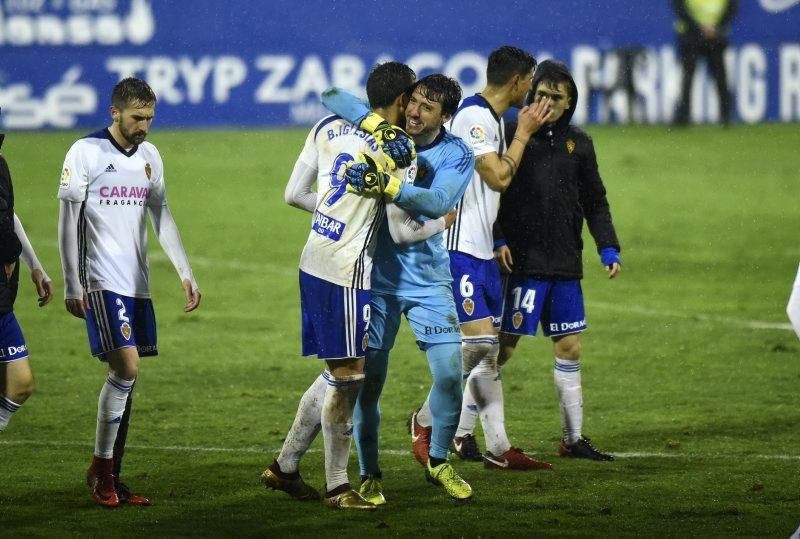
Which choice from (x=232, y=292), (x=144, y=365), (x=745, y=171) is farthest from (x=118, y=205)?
(x=745, y=171)

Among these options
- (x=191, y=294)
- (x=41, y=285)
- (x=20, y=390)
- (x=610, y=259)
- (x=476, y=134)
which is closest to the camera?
(x=20, y=390)

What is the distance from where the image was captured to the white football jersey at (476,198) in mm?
7812

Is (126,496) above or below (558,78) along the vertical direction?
below

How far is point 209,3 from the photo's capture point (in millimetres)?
24281

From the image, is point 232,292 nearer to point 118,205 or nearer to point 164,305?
point 164,305

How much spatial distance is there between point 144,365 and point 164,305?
2977 mm

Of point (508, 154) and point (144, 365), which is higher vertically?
point (508, 154)

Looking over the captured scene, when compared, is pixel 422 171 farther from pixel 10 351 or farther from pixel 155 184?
pixel 10 351

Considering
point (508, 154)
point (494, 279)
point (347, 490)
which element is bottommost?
point (347, 490)

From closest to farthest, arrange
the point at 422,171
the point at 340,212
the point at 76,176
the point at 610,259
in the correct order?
the point at 340,212, the point at 76,176, the point at 422,171, the point at 610,259

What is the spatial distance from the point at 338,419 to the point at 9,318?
1.58 meters

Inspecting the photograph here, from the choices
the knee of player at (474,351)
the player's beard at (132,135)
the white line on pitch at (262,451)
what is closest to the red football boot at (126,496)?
the white line on pitch at (262,451)

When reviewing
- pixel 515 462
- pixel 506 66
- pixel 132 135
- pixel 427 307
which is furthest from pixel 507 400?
pixel 132 135

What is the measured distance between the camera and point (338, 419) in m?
6.80
